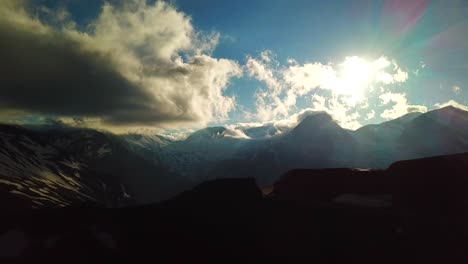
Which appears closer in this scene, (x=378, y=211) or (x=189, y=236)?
(x=189, y=236)

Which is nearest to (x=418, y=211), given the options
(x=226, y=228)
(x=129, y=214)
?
(x=226, y=228)

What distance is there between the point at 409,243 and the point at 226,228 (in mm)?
21991

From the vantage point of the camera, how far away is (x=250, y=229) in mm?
49156

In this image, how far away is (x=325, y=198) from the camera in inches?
2758

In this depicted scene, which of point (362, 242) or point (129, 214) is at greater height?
point (129, 214)

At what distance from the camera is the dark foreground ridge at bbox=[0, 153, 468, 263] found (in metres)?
38.7

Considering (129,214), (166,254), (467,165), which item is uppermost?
(467,165)

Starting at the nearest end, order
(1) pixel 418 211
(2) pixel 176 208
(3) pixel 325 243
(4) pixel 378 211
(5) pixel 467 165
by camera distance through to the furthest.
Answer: (3) pixel 325 243 → (2) pixel 176 208 → (4) pixel 378 211 → (1) pixel 418 211 → (5) pixel 467 165

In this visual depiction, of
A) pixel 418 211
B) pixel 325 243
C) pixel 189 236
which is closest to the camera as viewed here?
pixel 189 236

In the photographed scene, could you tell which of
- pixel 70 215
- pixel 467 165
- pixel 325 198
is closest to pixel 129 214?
pixel 70 215

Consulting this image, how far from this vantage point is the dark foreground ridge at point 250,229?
127 feet

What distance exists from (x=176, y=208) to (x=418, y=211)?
37029 millimetres

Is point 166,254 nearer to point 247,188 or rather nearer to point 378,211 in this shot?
point 247,188

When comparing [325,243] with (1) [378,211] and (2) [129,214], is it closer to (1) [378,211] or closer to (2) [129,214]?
(1) [378,211]
